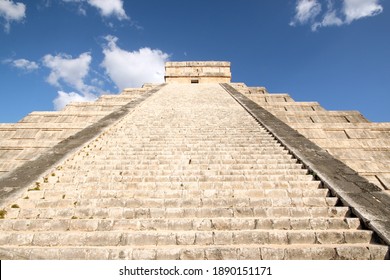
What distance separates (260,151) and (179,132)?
2.56 m

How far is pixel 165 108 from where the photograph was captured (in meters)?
11.0

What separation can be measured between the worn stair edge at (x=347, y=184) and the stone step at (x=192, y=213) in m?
0.28

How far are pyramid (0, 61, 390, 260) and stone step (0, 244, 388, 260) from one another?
1cm

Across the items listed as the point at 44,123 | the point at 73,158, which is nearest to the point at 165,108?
the point at 44,123

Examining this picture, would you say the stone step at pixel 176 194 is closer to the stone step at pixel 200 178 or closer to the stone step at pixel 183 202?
the stone step at pixel 183 202

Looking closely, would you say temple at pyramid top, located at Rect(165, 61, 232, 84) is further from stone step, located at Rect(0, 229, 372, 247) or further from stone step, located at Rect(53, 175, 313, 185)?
stone step, located at Rect(0, 229, 372, 247)

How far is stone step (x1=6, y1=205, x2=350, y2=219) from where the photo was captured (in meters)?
3.86

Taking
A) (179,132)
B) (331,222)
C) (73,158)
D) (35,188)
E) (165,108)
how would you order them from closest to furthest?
(331,222), (35,188), (73,158), (179,132), (165,108)

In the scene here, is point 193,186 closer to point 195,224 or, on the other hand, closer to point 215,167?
point 215,167

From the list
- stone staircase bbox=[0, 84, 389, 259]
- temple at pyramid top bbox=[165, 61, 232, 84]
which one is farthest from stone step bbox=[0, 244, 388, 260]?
temple at pyramid top bbox=[165, 61, 232, 84]

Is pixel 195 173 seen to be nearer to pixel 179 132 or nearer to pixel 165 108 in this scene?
pixel 179 132

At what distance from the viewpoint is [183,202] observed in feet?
13.5
